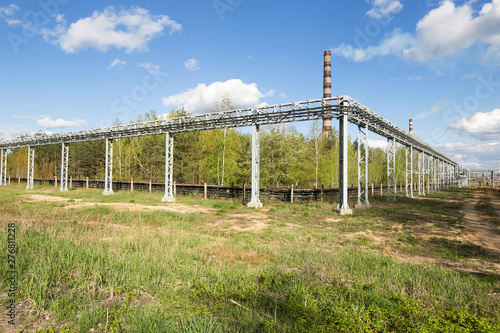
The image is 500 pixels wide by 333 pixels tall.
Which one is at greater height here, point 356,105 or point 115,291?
point 356,105

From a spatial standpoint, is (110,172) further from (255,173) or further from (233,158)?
(255,173)

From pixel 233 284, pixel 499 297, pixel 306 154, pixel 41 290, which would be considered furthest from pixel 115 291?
pixel 306 154

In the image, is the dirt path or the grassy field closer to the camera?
the grassy field

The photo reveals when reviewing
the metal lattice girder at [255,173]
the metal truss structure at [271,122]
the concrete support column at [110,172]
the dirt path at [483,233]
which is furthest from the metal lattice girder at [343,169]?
the concrete support column at [110,172]

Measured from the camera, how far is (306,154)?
39.2m

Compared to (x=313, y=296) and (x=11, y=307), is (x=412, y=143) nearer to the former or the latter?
(x=313, y=296)

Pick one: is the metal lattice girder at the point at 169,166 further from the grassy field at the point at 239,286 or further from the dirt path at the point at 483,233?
the dirt path at the point at 483,233

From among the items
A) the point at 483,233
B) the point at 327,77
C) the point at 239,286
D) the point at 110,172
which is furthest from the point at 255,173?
the point at 327,77

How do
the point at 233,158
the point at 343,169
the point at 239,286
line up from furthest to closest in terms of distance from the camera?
the point at 233,158
the point at 343,169
the point at 239,286

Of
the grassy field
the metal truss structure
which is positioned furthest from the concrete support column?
the grassy field

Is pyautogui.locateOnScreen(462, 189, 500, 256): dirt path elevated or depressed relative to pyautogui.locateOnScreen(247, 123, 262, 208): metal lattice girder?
depressed

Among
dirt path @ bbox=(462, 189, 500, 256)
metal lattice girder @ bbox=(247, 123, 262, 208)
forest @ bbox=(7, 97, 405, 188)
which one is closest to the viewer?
dirt path @ bbox=(462, 189, 500, 256)

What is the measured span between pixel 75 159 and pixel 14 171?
24.9 m

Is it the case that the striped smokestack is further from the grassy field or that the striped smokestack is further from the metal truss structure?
the grassy field
